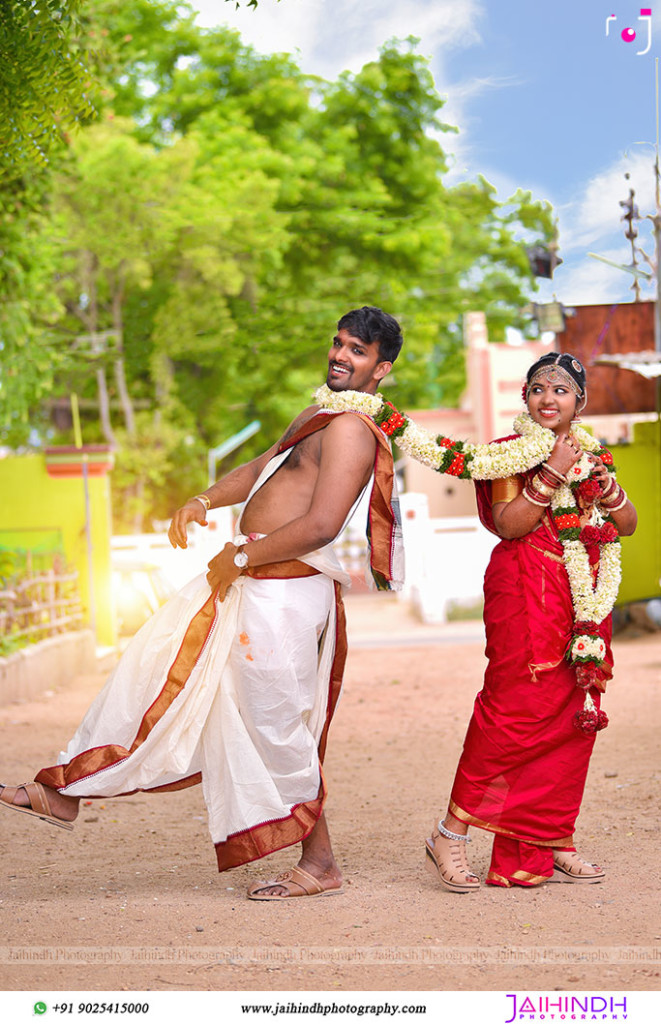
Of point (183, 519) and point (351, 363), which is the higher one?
point (351, 363)

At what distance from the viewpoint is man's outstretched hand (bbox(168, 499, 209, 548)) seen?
3.85 m

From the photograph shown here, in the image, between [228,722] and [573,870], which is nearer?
[228,722]

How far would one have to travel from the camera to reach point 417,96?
2339 cm

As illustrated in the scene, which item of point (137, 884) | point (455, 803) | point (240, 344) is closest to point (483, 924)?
point (455, 803)

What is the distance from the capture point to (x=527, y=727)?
3953mm

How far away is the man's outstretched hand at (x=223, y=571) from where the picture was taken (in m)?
3.85

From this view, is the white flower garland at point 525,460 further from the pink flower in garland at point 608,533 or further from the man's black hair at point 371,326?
the man's black hair at point 371,326

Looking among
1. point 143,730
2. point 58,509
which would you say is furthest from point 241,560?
point 58,509

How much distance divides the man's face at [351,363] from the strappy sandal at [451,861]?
4.99ft

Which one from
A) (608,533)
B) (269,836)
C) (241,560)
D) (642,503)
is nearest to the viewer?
(269,836)

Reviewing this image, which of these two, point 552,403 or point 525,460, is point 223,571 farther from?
point 552,403

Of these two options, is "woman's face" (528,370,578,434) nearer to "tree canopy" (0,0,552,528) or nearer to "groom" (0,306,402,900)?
"groom" (0,306,402,900)

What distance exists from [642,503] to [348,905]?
10257mm
